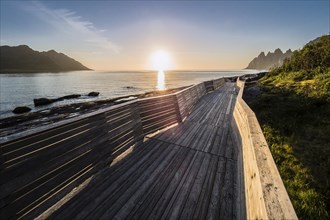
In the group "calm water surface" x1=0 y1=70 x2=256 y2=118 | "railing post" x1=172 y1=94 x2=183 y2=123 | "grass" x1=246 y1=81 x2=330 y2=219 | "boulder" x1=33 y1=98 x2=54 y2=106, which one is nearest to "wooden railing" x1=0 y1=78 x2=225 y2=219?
"railing post" x1=172 y1=94 x2=183 y2=123

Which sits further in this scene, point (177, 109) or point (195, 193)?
point (177, 109)

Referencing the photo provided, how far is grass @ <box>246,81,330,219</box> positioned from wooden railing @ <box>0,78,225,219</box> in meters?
4.09

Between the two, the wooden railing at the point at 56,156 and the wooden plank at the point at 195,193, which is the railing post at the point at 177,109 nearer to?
the wooden railing at the point at 56,156

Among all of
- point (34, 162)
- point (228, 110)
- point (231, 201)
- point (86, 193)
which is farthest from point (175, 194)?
point (228, 110)

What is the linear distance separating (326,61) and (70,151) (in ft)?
81.3

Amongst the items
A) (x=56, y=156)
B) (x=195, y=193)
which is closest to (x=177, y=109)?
(x=195, y=193)

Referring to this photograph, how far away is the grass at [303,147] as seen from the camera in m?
3.49

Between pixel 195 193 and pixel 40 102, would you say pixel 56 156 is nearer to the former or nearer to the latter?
pixel 195 193

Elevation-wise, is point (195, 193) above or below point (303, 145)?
above

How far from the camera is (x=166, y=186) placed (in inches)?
138

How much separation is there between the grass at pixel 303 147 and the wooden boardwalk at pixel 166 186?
1.31 metres

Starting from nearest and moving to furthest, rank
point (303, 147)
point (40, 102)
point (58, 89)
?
point (303, 147), point (40, 102), point (58, 89)

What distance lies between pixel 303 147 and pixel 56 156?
23.2 feet

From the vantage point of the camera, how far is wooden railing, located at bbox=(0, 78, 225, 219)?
2449 mm
